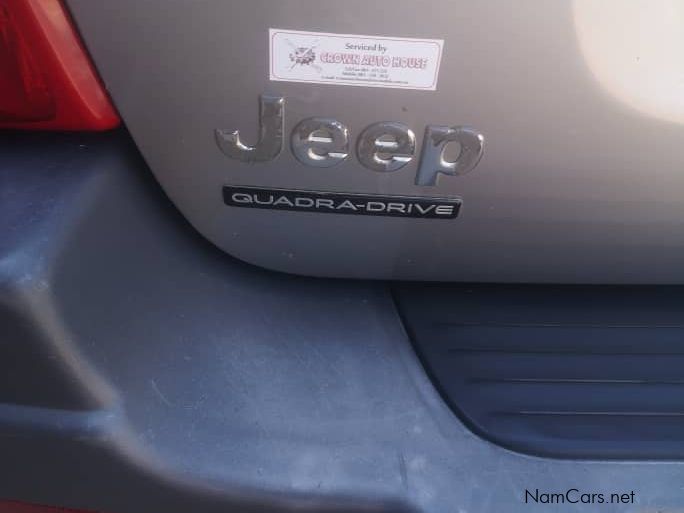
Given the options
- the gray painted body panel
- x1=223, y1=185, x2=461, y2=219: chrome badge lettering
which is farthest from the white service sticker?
x1=223, y1=185, x2=461, y2=219: chrome badge lettering

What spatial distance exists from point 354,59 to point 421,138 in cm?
14

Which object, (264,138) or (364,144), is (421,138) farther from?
(264,138)

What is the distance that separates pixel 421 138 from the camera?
887 mm

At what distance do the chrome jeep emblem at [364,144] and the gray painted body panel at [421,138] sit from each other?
0.01 m

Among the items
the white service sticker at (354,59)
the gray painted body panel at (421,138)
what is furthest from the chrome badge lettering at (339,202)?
the white service sticker at (354,59)

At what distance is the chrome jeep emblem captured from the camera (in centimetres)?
A: 87

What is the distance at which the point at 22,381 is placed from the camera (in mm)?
795

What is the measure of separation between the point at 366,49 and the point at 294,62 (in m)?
0.09

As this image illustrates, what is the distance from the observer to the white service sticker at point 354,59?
0.80m

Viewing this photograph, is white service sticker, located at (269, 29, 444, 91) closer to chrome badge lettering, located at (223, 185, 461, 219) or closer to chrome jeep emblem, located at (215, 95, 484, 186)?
chrome jeep emblem, located at (215, 95, 484, 186)

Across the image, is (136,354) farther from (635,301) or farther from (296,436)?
(635,301)

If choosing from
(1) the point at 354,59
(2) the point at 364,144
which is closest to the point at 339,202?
(2) the point at 364,144

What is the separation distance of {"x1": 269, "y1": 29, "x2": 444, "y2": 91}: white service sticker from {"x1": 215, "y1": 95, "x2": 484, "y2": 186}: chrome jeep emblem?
6cm

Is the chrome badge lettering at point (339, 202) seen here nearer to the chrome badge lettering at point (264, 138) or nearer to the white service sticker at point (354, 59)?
the chrome badge lettering at point (264, 138)
